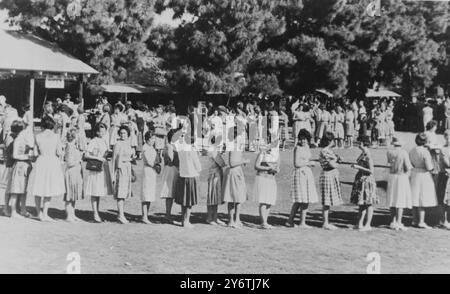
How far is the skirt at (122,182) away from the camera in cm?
876

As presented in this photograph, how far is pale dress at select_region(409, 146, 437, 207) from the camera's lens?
8.81 meters

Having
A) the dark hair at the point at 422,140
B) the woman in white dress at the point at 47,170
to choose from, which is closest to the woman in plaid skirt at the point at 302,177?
the dark hair at the point at 422,140

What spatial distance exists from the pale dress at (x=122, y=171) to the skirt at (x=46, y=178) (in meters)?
0.85

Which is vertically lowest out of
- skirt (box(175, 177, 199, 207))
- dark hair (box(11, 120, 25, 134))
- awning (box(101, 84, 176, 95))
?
skirt (box(175, 177, 199, 207))

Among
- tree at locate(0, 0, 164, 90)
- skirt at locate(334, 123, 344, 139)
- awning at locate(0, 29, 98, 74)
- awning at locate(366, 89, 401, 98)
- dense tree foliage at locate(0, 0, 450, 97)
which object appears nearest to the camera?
skirt at locate(334, 123, 344, 139)

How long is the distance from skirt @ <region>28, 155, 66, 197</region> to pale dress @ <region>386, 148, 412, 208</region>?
16.9 feet

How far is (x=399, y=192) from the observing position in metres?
8.73

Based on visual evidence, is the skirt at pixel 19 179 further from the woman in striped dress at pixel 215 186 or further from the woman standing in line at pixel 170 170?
the woman in striped dress at pixel 215 186

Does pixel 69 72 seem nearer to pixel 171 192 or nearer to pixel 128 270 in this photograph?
pixel 171 192

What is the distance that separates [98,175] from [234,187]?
7.08ft

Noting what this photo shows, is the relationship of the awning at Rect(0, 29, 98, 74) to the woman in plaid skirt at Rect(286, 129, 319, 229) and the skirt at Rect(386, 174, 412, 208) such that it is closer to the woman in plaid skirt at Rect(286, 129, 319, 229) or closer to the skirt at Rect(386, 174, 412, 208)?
the woman in plaid skirt at Rect(286, 129, 319, 229)

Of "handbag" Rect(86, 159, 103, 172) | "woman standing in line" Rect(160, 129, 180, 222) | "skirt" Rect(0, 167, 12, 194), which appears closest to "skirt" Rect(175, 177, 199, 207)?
"woman standing in line" Rect(160, 129, 180, 222)

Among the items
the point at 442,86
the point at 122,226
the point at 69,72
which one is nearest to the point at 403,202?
the point at 122,226

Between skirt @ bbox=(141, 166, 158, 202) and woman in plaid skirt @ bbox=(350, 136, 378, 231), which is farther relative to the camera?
skirt @ bbox=(141, 166, 158, 202)
